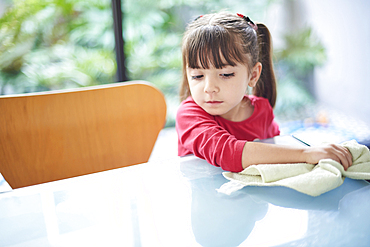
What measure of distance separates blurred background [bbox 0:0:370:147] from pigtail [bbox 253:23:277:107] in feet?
3.33

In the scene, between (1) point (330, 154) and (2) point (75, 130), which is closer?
(1) point (330, 154)

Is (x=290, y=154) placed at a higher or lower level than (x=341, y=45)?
lower

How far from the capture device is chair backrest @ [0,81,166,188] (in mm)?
830

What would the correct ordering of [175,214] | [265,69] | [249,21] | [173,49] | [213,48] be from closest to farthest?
[175,214] → [213,48] → [249,21] → [265,69] → [173,49]

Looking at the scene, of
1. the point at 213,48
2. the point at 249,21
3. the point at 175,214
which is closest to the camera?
the point at 175,214

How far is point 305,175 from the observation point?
54 centimetres

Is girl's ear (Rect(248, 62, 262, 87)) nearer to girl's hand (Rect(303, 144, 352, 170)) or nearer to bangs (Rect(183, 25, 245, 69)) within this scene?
bangs (Rect(183, 25, 245, 69))

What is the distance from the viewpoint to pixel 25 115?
829 millimetres

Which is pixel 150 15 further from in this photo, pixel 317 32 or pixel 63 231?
pixel 63 231

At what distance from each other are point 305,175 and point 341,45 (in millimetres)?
2372

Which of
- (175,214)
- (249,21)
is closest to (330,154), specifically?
(175,214)

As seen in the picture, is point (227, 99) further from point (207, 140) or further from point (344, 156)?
point (344, 156)

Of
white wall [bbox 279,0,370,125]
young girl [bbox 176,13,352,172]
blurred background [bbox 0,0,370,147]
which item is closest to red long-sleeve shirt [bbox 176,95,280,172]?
young girl [bbox 176,13,352,172]

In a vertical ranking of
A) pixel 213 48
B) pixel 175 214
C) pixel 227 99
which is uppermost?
pixel 213 48
